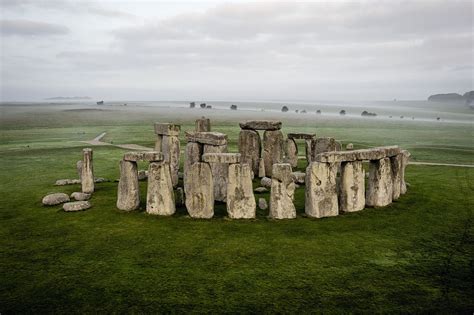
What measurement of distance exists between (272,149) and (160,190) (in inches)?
299

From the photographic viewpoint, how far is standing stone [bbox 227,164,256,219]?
10.6 metres

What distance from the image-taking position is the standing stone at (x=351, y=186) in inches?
445

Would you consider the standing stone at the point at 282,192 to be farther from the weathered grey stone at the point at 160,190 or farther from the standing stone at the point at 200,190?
the weathered grey stone at the point at 160,190

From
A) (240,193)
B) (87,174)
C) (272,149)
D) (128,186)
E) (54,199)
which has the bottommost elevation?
(54,199)

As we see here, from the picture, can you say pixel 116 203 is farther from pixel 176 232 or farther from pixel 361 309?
pixel 361 309

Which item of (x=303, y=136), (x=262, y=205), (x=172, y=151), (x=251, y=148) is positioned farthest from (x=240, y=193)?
(x=303, y=136)

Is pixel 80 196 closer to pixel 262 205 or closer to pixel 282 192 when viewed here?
pixel 262 205

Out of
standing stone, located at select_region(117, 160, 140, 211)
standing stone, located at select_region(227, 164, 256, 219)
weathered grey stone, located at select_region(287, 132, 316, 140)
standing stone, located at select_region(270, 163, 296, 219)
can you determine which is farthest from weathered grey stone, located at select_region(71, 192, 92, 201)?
weathered grey stone, located at select_region(287, 132, 316, 140)

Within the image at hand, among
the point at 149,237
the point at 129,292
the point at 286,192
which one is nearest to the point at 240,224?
the point at 286,192

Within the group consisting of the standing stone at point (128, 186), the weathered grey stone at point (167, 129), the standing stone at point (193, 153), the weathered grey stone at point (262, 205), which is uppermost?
the weathered grey stone at point (167, 129)

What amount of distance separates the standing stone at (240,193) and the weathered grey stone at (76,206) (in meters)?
4.72

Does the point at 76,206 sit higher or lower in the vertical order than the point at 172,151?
lower

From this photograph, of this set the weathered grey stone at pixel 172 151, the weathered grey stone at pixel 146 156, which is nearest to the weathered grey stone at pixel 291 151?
the weathered grey stone at pixel 172 151

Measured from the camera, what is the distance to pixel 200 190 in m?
10.8
